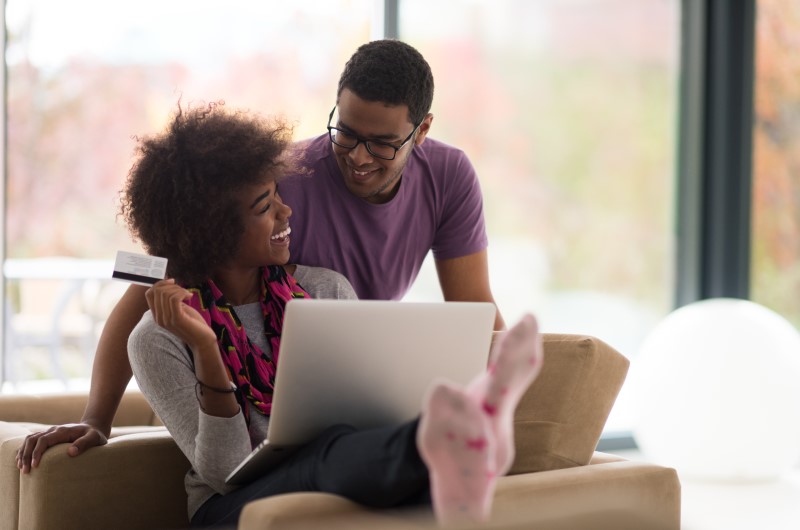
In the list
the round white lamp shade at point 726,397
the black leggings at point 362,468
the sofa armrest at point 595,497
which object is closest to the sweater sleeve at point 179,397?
the black leggings at point 362,468

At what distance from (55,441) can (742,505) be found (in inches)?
102

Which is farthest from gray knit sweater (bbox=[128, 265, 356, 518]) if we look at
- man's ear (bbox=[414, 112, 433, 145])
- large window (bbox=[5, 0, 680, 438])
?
large window (bbox=[5, 0, 680, 438])

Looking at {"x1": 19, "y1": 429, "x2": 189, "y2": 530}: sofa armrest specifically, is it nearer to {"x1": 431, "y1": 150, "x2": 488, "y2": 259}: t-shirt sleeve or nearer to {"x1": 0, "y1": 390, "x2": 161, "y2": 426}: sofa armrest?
{"x1": 0, "y1": 390, "x2": 161, "y2": 426}: sofa armrest

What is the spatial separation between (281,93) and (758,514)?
243 centimetres

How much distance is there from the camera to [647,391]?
4125 mm

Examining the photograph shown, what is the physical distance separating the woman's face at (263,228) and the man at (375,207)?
280mm

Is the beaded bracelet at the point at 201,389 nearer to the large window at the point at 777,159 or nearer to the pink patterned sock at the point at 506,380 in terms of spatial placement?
the pink patterned sock at the point at 506,380

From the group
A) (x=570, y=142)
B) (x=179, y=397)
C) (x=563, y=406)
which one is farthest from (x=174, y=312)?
(x=570, y=142)

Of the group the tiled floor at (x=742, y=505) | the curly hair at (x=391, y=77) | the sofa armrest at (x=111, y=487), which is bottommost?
the tiled floor at (x=742, y=505)

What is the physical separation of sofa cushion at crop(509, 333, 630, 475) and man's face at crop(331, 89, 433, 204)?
25.5 inches

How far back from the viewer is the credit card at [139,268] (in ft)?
5.92

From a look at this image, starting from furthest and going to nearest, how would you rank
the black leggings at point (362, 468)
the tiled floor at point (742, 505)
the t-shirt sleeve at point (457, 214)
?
the tiled floor at point (742, 505)
the t-shirt sleeve at point (457, 214)
the black leggings at point (362, 468)

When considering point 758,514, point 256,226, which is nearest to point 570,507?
point 256,226

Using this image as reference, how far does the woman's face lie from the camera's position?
2.12 meters
